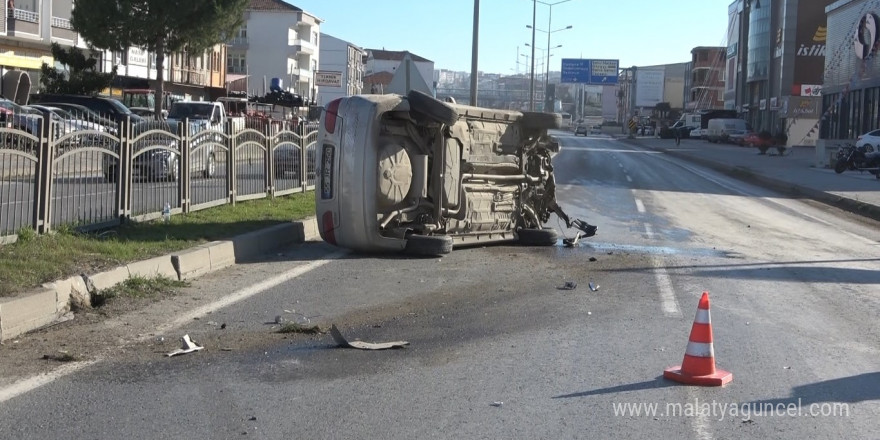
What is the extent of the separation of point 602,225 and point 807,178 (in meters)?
19.2

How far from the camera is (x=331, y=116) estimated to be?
11.9m

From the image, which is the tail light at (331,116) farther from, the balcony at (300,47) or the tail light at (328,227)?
the balcony at (300,47)

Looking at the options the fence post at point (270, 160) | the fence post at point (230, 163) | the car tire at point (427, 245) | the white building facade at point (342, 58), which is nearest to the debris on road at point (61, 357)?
the car tire at point (427, 245)

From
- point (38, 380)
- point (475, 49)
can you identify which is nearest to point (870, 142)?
point (475, 49)

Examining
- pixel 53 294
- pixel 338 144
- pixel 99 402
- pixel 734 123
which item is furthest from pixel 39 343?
pixel 734 123

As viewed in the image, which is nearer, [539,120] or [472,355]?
[472,355]

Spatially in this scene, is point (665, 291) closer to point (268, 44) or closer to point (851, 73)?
point (851, 73)

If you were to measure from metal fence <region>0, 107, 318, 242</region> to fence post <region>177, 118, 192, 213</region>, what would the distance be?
0.01 metres

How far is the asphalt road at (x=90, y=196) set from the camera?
9784mm

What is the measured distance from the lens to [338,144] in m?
11.7

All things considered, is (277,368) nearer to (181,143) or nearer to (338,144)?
(338,144)

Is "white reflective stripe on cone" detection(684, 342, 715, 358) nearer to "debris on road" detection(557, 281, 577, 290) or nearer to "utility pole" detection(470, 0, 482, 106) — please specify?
"debris on road" detection(557, 281, 577, 290)

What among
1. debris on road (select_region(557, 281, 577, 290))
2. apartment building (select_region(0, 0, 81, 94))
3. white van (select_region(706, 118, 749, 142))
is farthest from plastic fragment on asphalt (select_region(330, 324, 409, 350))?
white van (select_region(706, 118, 749, 142))

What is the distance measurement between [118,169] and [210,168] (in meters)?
2.78
